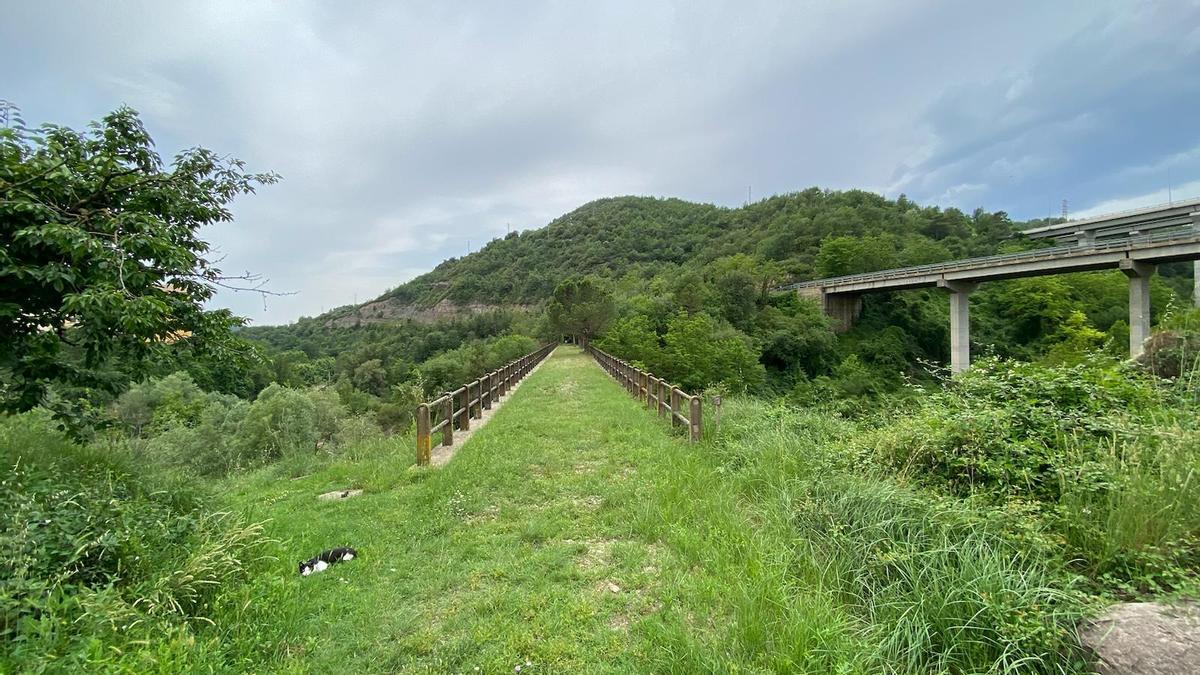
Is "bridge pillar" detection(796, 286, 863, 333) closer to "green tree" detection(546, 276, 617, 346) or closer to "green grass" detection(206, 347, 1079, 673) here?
"green tree" detection(546, 276, 617, 346)

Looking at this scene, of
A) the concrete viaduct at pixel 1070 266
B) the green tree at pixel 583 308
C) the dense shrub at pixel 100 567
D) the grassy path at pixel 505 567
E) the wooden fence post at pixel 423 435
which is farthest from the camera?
the green tree at pixel 583 308

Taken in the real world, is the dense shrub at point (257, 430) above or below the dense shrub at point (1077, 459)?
below

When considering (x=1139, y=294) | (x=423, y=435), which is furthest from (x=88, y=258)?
(x=1139, y=294)

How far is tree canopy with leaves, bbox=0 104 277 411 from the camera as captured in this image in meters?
3.14

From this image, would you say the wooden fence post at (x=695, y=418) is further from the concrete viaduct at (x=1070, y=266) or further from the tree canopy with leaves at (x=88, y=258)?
the concrete viaduct at (x=1070, y=266)

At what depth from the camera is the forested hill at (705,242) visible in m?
62.7

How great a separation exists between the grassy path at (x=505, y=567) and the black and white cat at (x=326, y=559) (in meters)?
0.11

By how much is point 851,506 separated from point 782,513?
57 cm

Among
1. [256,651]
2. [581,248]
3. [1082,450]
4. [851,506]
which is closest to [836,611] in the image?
[851,506]

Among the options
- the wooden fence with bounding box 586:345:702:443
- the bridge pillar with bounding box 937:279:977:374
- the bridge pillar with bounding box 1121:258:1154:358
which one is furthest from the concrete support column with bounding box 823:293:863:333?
the wooden fence with bounding box 586:345:702:443

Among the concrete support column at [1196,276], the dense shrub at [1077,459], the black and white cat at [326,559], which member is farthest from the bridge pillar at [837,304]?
the black and white cat at [326,559]

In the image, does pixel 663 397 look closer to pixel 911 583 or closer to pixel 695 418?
pixel 695 418

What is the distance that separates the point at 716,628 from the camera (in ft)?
8.50

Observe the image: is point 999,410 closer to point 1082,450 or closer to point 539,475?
point 1082,450
